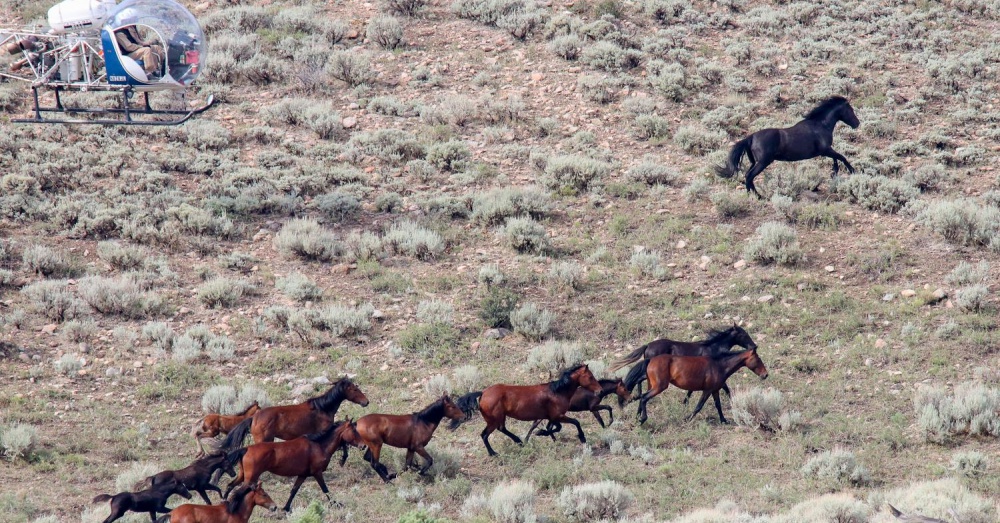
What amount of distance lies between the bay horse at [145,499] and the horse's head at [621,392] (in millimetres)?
5287

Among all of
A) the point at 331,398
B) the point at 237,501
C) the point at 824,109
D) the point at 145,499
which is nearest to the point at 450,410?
the point at 331,398

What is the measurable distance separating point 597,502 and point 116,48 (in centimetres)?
1195

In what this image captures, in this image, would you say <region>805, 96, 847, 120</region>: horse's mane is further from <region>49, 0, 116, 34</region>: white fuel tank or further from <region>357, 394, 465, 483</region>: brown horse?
<region>49, 0, 116, 34</region>: white fuel tank

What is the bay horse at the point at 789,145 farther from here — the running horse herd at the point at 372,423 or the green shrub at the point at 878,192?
the running horse herd at the point at 372,423

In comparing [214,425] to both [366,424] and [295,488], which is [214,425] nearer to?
[295,488]

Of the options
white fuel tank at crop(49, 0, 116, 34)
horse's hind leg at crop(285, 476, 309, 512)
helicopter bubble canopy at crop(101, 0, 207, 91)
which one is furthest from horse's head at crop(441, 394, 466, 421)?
white fuel tank at crop(49, 0, 116, 34)

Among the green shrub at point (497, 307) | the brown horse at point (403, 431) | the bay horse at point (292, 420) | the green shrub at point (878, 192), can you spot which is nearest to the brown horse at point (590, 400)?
the brown horse at point (403, 431)

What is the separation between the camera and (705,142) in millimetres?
21359

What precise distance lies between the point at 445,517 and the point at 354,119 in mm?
14676

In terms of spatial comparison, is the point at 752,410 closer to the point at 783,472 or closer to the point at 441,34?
the point at 783,472

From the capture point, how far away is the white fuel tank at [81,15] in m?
17.3

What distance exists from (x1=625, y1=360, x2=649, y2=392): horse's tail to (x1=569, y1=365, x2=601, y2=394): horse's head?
3.26ft

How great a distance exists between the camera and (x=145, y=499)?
Answer: 9664mm

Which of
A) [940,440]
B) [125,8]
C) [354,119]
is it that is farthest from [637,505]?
[354,119]
